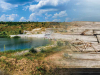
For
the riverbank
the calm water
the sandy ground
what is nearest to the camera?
the sandy ground

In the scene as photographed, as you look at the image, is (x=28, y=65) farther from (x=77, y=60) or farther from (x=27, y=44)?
(x=27, y=44)

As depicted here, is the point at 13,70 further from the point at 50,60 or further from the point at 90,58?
the point at 90,58

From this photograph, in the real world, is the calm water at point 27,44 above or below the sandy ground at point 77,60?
below

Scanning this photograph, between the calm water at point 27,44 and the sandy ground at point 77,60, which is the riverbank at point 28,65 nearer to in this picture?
the sandy ground at point 77,60

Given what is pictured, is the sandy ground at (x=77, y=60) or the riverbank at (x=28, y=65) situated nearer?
the sandy ground at (x=77, y=60)

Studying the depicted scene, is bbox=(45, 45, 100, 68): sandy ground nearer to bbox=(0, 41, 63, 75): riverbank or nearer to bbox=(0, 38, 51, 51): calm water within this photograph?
bbox=(0, 41, 63, 75): riverbank

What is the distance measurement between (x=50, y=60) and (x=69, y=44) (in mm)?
639

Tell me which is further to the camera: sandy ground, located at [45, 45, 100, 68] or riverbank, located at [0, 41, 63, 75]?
riverbank, located at [0, 41, 63, 75]

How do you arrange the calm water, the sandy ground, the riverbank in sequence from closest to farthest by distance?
the sandy ground
the riverbank
the calm water

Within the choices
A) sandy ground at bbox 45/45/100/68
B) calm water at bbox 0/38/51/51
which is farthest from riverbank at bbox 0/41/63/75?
calm water at bbox 0/38/51/51

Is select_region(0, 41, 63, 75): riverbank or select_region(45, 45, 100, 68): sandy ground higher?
select_region(45, 45, 100, 68): sandy ground

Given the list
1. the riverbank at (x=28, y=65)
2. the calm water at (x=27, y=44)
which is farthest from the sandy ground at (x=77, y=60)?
the calm water at (x=27, y=44)

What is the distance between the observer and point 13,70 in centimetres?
260

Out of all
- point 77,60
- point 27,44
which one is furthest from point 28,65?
A: point 27,44
